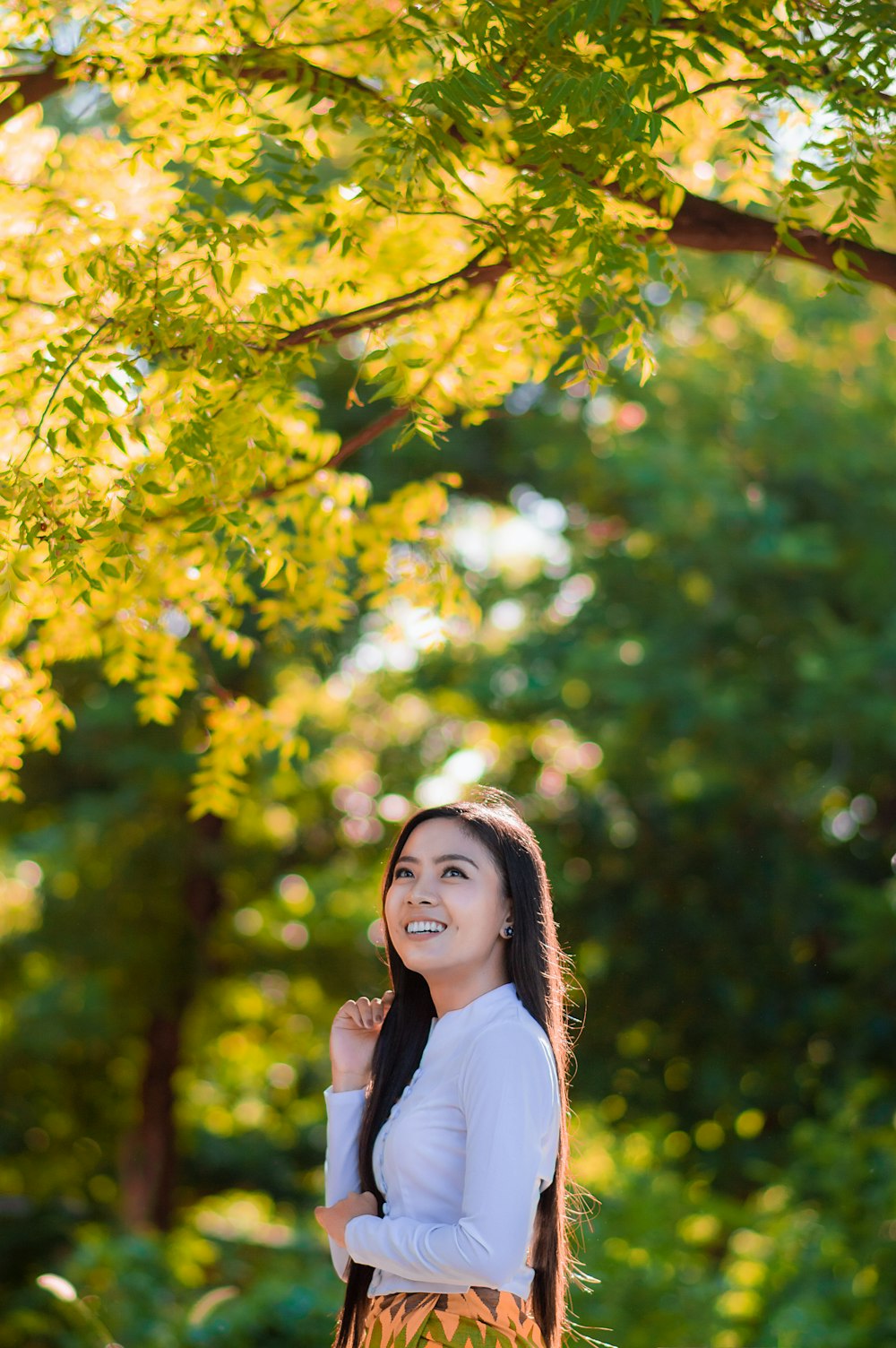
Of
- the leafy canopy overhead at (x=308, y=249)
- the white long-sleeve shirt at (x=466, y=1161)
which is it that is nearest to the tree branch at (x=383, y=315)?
the leafy canopy overhead at (x=308, y=249)

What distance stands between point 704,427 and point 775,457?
1.38 feet

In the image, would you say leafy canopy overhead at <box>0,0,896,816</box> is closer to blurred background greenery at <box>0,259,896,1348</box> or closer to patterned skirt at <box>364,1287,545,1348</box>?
patterned skirt at <box>364,1287,545,1348</box>

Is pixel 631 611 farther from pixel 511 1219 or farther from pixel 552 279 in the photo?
pixel 511 1219

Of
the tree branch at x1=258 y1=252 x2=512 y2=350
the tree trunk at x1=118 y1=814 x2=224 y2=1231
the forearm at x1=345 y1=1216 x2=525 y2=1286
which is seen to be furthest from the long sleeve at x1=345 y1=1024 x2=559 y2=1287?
the tree trunk at x1=118 y1=814 x2=224 y2=1231

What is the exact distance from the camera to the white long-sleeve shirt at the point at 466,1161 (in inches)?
70.8

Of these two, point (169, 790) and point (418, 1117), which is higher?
point (169, 790)

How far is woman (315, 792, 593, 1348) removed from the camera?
6.00 ft

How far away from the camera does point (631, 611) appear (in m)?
7.79

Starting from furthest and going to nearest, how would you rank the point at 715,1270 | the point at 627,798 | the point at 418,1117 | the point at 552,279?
the point at 627,798 → the point at 715,1270 → the point at 552,279 → the point at 418,1117

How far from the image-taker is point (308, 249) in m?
3.91

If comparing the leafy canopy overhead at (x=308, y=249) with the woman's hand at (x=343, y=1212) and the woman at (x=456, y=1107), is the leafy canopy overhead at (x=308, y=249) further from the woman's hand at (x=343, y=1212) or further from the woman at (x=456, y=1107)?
the woman's hand at (x=343, y=1212)

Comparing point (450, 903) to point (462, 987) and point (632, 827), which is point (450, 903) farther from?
point (632, 827)

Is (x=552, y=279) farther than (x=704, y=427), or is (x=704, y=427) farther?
(x=704, y=427)

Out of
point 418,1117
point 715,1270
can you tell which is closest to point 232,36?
point 418,1117
